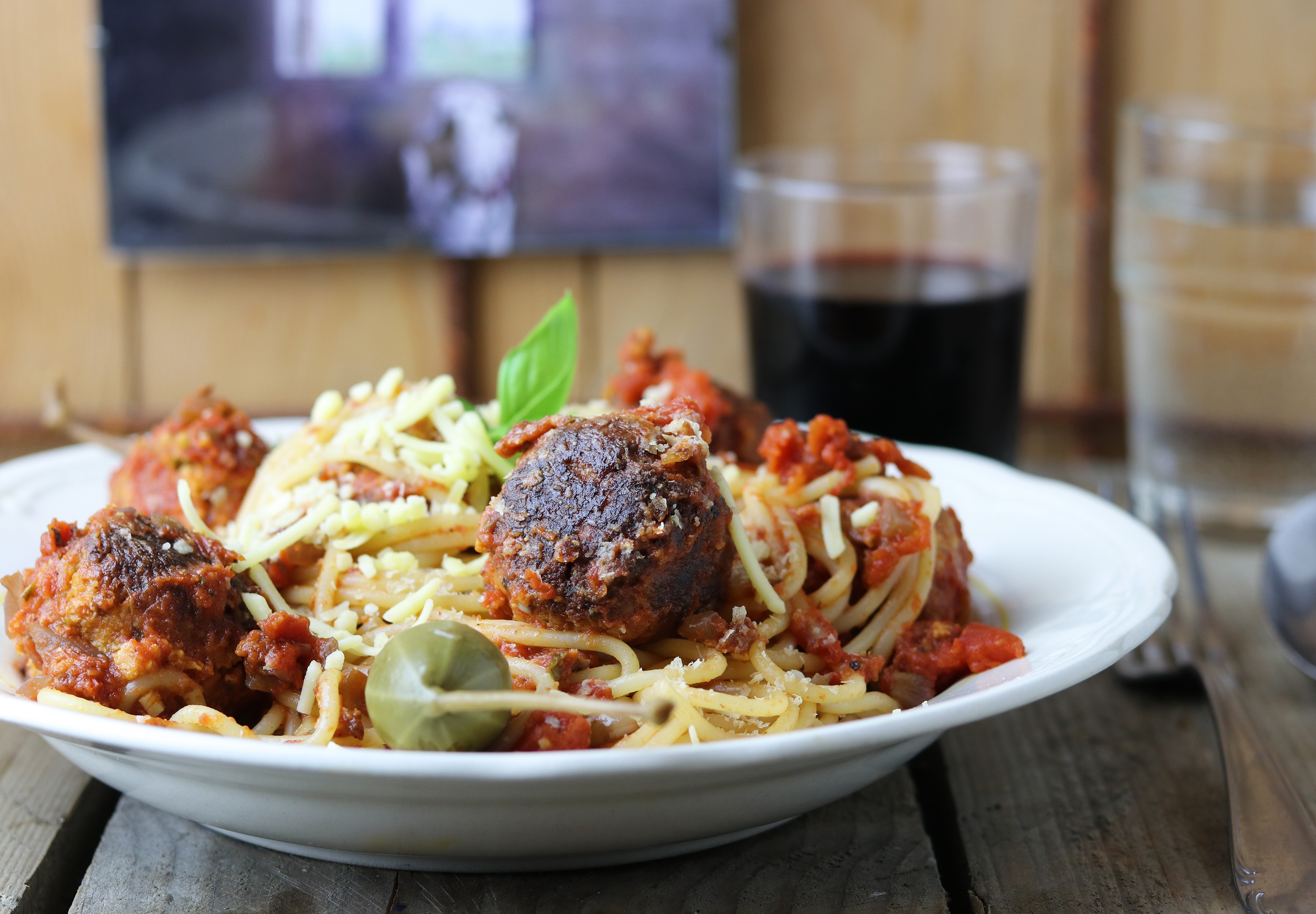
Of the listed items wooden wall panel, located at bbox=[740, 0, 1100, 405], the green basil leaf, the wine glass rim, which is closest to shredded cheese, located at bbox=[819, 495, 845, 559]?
the green basil leaf

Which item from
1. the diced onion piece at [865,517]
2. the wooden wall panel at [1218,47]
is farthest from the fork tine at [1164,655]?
the wooden wall panel at [1218,47]

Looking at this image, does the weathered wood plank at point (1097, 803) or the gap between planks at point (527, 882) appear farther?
the weathered wood plank at point (1097, 803)

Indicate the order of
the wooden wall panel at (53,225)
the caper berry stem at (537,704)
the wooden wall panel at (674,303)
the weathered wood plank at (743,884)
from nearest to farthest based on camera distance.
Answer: the caper berry stem at (537,704)
the weathered wood plank at (743,884)
the wooden wall panel at (53,225)
the wooden wall panel at (674,303)

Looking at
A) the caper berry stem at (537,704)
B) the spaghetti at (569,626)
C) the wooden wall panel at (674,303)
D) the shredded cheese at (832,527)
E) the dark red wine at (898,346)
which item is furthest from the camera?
the wooden wall panel at (674,303)

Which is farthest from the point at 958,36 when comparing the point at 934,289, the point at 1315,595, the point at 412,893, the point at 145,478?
the point at 412,893

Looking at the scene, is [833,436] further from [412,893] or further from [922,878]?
[412,893]

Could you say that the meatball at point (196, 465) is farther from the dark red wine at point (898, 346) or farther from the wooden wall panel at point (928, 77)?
the wooden wall panel at point (928, 77)

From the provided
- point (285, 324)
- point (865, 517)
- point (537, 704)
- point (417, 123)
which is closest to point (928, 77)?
point (417, 123)

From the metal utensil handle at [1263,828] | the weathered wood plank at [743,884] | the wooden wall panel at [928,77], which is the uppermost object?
the wooden wall panel at [928,77]
